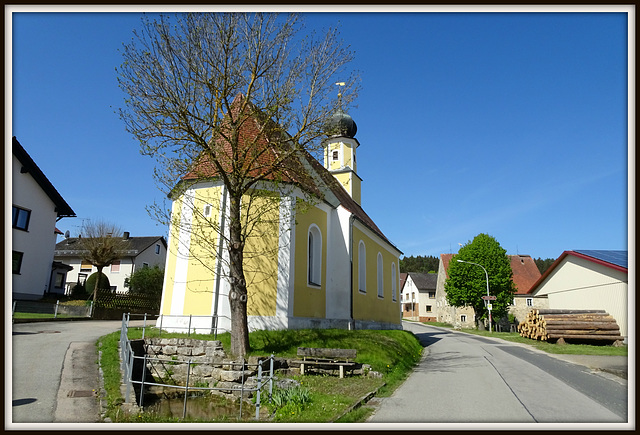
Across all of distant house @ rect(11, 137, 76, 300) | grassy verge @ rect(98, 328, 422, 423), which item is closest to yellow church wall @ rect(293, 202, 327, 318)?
grassy verge @ rect(98, 328, 422, 423)

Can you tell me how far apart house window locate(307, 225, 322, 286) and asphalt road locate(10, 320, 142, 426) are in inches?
335

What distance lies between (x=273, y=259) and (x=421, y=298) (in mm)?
59237

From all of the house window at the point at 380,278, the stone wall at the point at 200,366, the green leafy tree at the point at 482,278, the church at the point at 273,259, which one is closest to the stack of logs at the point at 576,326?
the house window at the point at 380,278

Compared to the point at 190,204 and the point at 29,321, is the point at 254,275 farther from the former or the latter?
the point at 29,321

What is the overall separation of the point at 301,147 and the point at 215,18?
4.50 m

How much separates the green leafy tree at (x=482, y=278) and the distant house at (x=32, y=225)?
3711 cm

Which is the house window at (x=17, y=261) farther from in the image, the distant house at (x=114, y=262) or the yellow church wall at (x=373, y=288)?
the yellow church wall at (x=373, y=288)

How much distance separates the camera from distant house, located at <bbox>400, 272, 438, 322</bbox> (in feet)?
229

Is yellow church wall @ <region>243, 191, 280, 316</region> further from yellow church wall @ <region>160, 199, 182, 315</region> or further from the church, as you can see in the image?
yellow church wall @ <region>160, 199, 182, 315</region>

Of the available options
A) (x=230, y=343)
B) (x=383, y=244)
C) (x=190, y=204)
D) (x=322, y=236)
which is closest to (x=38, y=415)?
(x=230, y=343)

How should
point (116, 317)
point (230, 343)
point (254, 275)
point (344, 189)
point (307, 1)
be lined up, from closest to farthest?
point (307, 1) → point (230, 343) → point (254, 275) → point (116, 317) → point (344, 189)

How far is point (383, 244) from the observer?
2788 centimetres

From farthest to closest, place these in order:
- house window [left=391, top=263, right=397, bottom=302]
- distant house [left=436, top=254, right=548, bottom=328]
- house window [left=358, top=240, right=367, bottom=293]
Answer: distant house [left=436, top=254, right=548, bottom=328] → house window [left=391, top=263, right=397, bottom=302] → house window [left=358, top=240, right=367, bottom=293]

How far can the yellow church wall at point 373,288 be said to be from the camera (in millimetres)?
21188
